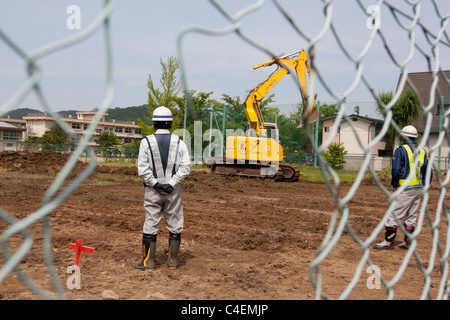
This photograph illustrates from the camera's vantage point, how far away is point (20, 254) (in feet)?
2.23

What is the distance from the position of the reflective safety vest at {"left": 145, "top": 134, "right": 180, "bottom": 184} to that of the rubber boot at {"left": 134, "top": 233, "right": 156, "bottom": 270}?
69cm

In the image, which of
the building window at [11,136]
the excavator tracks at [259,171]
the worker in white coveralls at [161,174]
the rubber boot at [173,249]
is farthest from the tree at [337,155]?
the building window at [11,136]

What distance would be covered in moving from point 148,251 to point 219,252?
1.39 meters

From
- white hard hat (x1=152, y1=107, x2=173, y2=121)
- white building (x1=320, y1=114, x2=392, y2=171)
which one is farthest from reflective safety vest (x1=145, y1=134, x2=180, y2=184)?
white building (x1=320, y1=114, x2=392, y2=171)

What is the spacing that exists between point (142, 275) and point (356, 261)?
279 cm

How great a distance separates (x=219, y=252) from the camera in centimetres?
598

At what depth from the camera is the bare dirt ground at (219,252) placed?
426cm

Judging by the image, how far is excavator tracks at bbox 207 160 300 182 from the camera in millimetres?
Result: 18094

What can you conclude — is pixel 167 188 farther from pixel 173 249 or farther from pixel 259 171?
pixel 259 171

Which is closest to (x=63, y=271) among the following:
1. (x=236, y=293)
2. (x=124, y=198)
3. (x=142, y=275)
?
(x=142, y=275)

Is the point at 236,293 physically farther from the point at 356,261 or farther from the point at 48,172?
the point at 48,172

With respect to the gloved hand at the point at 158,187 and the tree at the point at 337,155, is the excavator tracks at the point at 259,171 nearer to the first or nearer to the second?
the tree at the point at 337,155

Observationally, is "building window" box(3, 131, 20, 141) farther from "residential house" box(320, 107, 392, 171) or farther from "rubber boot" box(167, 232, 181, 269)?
"rubber boot" box(167, 232, 181, 269)

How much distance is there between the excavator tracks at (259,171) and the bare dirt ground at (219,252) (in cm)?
590
